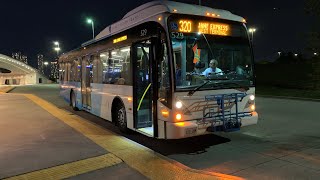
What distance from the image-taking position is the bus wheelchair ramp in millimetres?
7871

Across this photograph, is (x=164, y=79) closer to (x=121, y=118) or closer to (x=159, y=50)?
(x=159, y=50)

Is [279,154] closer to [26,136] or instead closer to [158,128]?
[158,128]

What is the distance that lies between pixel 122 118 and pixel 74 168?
3622 mm

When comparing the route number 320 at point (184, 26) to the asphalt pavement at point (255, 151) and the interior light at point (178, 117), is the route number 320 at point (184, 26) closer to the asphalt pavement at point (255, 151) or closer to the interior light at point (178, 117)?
the interior light at point (178, 117)

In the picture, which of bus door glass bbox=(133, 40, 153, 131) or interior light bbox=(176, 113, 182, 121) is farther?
bus door glass bbox=(133, 40, 153, 131)

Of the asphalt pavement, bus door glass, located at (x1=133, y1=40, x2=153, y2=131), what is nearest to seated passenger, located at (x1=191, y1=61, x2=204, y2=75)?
bus door glass, located at (x1=133, y1=40, x2=153, y2=131)

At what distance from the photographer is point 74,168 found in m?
6.54

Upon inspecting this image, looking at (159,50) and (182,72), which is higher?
(159,50)

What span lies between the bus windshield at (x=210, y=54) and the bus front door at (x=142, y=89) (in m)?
1.34

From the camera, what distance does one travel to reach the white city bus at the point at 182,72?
7.48 m

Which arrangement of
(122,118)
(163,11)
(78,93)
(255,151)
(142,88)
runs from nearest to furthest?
(163,11), (255,151), (142,88), (122,118), (78,93)

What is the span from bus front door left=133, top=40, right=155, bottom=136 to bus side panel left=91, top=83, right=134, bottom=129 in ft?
0.90

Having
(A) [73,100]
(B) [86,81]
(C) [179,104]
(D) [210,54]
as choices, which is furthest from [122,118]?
(A) [73,100]

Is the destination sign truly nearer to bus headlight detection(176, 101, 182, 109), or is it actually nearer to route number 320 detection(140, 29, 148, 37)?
route number 320 detection(140, 29, 148, 37)
